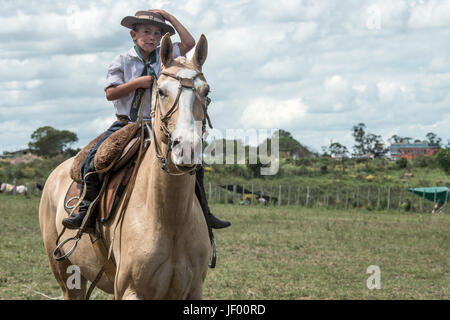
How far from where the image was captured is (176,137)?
3.85 metres

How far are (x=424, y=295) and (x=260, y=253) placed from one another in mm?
5750

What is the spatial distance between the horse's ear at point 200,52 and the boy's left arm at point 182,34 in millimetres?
816

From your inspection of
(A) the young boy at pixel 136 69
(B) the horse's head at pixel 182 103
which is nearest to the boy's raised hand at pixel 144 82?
(A) the young boy at pixel 136 69

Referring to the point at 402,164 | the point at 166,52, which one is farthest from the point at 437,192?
the point at 166,52

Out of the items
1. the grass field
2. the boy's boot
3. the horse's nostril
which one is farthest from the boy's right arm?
the grass field

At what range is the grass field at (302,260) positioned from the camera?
1142 cm

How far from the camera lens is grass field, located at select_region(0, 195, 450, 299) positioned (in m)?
11.4

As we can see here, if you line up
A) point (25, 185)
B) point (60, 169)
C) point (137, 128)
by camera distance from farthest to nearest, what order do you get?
point (25, 185), point (60, 169), point (137, 128)

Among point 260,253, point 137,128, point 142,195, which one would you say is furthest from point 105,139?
point 260,253

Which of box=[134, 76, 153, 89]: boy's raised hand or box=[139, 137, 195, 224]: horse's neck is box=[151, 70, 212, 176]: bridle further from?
box=[134, 76, 153, 89]: boy's raised hand

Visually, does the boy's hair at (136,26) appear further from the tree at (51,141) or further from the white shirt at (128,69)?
the tree at (51,141)

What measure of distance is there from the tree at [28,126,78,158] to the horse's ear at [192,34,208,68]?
68051mm
